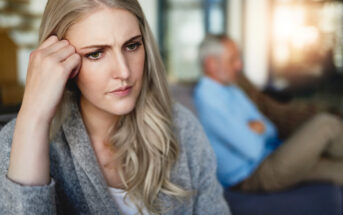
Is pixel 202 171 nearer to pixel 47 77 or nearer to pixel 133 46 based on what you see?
pixel 133 46

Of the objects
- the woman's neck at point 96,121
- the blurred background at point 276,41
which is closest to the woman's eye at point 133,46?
the woman's neck at point 96,121

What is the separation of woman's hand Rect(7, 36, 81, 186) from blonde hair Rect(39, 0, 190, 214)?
0.58 feet

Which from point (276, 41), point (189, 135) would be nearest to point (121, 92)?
point (189, 135)

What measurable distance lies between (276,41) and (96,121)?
4.26m

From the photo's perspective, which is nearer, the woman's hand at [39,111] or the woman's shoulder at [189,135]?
the woman's hand at [39,111]

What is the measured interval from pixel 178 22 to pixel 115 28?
16.1ft

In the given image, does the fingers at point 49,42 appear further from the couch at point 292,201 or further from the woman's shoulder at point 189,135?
the couch at point 292,201

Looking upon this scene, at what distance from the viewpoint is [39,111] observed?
854 millimetres

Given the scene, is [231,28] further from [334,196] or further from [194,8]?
[334,196]

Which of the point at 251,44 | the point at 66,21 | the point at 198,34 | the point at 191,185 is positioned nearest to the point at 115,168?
the point at 191,185

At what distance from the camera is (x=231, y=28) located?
5172 millimetres

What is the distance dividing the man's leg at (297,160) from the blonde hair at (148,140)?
108 cm

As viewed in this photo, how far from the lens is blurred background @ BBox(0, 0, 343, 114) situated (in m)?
4.68

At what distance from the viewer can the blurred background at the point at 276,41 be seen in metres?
4.68
